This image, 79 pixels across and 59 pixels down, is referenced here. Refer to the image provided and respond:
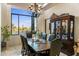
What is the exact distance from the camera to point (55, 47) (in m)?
1.92

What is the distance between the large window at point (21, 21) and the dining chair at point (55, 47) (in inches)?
18.3

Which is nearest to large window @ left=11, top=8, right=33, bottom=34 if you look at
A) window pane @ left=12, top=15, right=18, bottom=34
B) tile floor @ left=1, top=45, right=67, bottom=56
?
window pane @ left=12, top=15, right=18, bottom=34

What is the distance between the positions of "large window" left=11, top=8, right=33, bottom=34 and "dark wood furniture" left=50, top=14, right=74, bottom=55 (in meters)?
0.38

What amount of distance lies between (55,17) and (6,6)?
2.68 feet

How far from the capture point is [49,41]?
1.93 meters

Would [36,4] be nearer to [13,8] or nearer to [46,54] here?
[13,8]

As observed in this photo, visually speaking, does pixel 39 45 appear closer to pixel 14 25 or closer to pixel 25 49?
pixel 25 49

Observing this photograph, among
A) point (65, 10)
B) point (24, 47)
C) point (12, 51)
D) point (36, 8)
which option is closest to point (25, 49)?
point (24, 47)

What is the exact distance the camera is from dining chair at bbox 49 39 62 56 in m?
1.89

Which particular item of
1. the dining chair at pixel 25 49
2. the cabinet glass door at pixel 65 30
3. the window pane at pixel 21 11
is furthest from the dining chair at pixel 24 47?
the cabinet glass door at pixel 65 30

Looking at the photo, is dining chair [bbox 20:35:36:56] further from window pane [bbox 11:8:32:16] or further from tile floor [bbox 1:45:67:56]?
window pane [bbox 11:8:32:16]

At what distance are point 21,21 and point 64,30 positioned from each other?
2.38ft

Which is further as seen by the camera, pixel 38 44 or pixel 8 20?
pixel 38 44

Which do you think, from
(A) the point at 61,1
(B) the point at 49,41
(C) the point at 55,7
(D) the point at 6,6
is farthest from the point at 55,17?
(D) the point at 6,6
